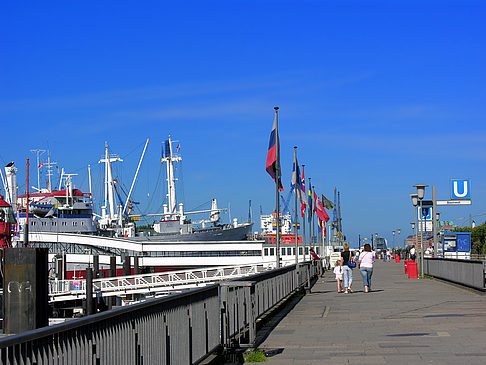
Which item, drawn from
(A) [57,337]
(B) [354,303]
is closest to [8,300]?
A: (A) [57,337]

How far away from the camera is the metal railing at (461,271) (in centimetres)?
2338

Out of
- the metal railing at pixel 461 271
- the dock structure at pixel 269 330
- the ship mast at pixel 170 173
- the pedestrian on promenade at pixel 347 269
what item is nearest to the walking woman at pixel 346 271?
the pedestrian on promenade at pixel 347 269

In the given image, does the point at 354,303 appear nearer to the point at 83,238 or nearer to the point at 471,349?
the point at 471,349

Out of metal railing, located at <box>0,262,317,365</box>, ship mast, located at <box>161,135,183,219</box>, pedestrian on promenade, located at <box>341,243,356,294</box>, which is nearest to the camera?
metal railing, located at <box>0,262,317,365</box>

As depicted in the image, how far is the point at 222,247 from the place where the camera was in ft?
340

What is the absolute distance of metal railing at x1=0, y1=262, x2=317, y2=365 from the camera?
16.6ft

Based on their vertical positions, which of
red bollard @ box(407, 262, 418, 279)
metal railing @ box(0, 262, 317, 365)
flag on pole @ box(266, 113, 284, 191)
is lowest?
red bollard @ box(407, 262, 418, 279)

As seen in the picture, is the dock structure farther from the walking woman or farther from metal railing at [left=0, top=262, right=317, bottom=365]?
the walking woman

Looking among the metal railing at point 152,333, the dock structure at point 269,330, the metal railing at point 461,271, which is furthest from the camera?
the metal railing at point 461,271

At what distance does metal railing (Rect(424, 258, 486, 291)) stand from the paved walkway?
1.23m

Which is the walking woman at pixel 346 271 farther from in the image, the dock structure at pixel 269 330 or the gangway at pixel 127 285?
the gangway at pixel 127 285

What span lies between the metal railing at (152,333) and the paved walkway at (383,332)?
84 centimetres

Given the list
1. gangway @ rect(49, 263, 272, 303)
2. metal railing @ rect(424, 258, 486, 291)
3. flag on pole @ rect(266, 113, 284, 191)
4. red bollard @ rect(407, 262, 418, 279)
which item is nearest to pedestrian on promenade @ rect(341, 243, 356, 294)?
flag on pole @ rect(266, 113, 284, 191)

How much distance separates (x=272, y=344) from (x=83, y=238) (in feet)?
298
